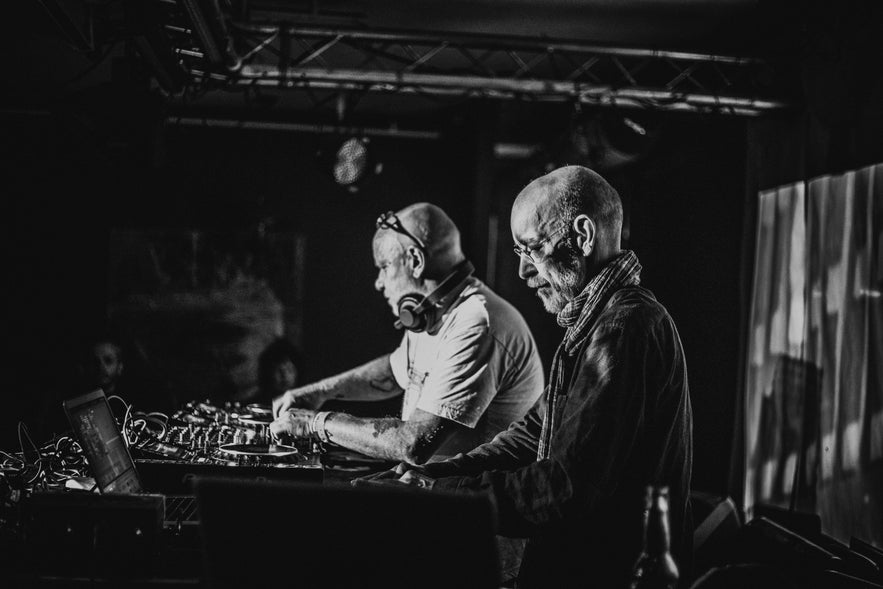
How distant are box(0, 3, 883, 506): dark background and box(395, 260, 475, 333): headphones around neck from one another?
386cm

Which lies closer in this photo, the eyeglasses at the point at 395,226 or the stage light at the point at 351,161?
the eyeglasses at the point at 395,226

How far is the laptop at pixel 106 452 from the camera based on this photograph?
2.18m

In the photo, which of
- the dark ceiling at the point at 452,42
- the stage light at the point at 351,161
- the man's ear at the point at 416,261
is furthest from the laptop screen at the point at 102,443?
the stage light at the point at 351,161

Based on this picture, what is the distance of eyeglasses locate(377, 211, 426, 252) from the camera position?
12.3ft

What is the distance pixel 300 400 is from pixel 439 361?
96 centimetres

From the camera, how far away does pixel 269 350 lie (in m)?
9.16

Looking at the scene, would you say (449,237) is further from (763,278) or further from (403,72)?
(763,278)

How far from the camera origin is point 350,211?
963 centimetres

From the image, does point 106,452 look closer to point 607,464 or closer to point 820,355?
point 607,464

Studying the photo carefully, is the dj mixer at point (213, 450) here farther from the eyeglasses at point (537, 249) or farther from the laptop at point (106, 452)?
the eyeglasses at point (537, 249)

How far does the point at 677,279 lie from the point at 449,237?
4.62 metres

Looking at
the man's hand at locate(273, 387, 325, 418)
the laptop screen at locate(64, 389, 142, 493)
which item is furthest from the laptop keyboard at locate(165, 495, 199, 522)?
the man's hand at locate(273, 387, 325, 418)

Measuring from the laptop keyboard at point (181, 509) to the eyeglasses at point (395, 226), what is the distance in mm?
1515

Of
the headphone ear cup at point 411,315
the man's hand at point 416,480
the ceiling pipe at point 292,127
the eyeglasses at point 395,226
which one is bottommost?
the man's hand at point 416,480
